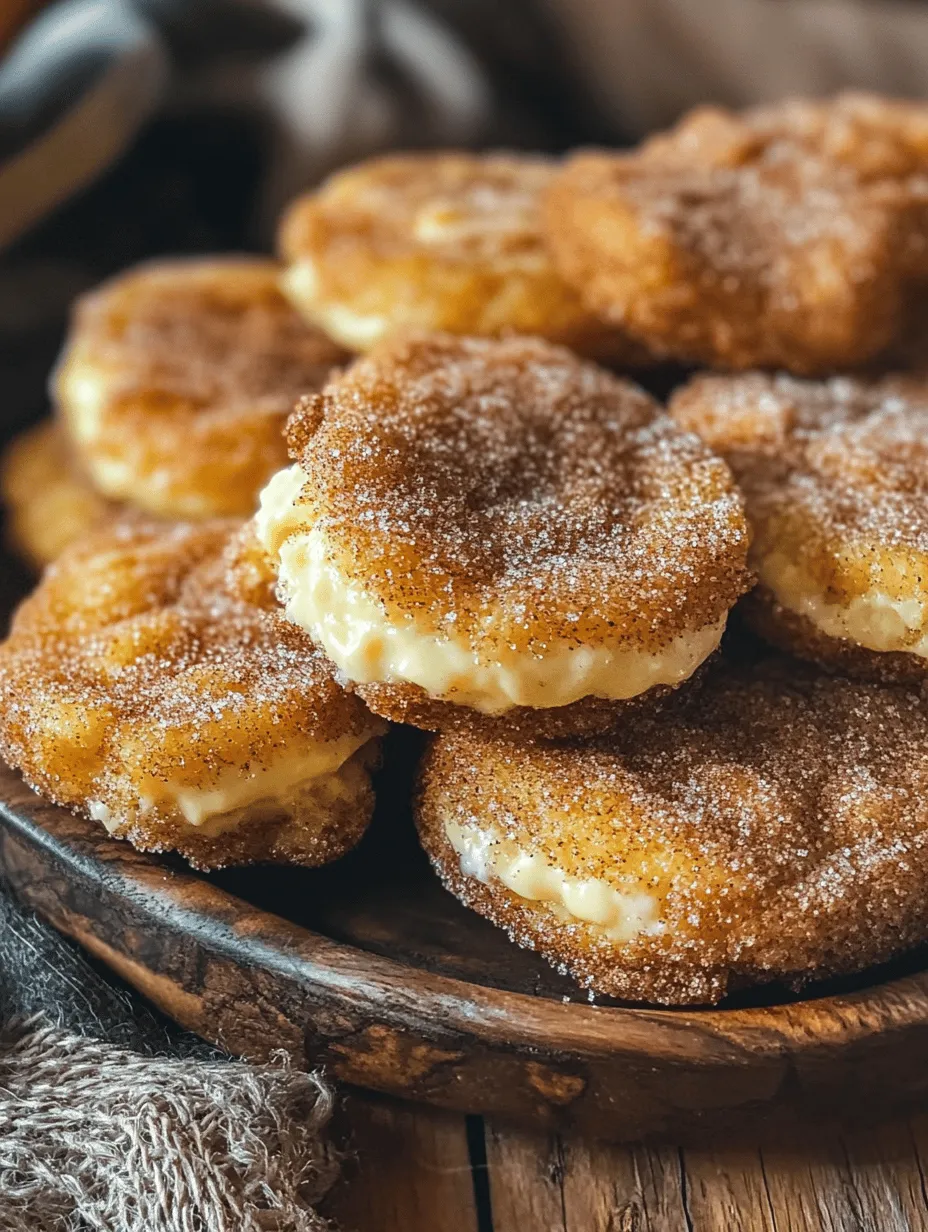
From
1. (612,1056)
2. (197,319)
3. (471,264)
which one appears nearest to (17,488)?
(197,319)

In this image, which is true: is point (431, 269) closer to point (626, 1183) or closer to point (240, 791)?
point (240, 791)

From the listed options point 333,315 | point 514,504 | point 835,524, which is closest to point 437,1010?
point 514,504

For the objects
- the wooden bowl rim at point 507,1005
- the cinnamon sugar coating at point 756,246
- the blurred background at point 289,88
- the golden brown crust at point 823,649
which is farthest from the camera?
the blurred background at point 289,88

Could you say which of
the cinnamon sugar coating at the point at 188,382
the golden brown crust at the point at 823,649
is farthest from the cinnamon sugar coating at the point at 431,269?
the golden brown crust at the point at 823,649

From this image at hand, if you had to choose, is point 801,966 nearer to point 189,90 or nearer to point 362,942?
point 362,942

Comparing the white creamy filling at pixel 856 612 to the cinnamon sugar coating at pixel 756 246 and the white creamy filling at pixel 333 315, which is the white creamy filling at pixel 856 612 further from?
the white creamy filling at pixel 333 315

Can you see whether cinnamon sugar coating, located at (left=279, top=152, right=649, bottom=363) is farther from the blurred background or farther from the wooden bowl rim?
the wooden bowl rim

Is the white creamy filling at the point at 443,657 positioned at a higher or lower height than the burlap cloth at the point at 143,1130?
higher
